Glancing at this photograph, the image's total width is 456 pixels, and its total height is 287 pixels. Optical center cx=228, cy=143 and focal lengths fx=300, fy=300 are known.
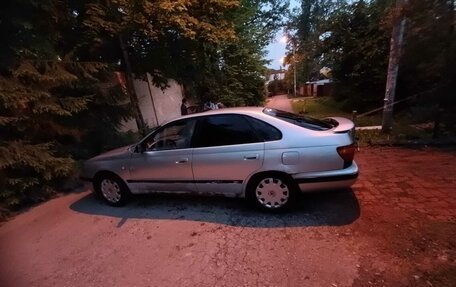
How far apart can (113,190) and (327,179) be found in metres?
3.51

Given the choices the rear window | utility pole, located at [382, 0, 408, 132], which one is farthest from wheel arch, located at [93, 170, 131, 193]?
utility pole, located at [382, 0, 408, 132]

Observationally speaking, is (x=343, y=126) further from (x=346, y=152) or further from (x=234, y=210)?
(x=234, y=210)

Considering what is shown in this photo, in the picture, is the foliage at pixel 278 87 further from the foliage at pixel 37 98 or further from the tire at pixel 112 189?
the tire at pixel 112 189

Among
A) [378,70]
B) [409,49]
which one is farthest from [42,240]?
[378,70]

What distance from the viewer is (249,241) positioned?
371 cm

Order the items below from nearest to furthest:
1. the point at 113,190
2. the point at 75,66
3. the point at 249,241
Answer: the point at 249,241
the point at 113,190
the point at 75,66

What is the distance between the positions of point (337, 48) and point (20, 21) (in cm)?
1519

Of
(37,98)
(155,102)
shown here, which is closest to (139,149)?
(37,98)

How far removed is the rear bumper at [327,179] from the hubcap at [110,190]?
3.03 meters

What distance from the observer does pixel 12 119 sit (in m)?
4.81

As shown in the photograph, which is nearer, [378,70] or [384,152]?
[384,152]

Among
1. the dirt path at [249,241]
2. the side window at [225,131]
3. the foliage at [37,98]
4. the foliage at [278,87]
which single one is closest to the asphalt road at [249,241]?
the dirt path at [249,241]

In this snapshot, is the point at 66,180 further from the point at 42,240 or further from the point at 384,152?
the point at 384,152

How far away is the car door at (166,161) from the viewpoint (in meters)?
4.54
